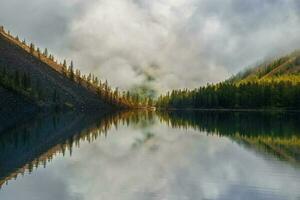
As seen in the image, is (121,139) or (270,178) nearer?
(270,178)

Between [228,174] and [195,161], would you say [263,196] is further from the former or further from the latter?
[195,161]

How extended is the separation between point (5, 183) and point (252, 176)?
2440 cm

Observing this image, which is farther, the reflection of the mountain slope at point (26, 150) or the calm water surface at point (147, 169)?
the reflection of the mountain slope at point (26, 150)

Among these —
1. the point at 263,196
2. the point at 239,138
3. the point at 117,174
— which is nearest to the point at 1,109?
the point at 239,138

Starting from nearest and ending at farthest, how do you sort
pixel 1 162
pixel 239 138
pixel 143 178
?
pixel 143 178
pixel 1 162
pixel 239 138

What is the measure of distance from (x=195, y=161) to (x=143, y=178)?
694 inches

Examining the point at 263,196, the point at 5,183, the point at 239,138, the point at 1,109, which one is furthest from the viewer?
the point at 1,109

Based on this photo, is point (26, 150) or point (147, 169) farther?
point (26, 150)

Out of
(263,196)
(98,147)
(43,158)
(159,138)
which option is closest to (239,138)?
(159,138)

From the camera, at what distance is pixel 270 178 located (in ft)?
177

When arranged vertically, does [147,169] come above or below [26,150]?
below

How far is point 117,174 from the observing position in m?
56.1

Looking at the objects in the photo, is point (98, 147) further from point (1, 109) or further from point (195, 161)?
point (1, 109)

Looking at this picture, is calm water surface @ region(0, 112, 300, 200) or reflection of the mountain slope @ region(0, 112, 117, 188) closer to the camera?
calm water surface @ region(0, 112, 300, 200)
